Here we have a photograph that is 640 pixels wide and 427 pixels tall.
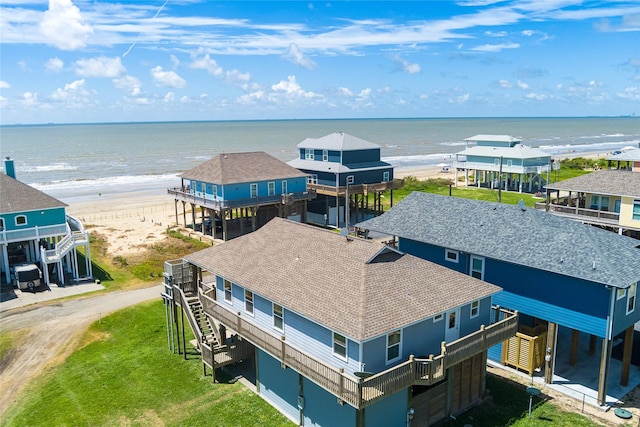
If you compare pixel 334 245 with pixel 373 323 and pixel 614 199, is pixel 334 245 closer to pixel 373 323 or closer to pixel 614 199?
pixel 373 323

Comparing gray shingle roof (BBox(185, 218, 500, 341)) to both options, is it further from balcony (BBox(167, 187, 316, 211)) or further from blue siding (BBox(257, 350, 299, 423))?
balcony (BBox(167, 187, 316, 211))

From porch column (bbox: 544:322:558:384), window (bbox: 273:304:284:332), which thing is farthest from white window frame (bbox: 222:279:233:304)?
porch column (bbox: 544:322:558:384)

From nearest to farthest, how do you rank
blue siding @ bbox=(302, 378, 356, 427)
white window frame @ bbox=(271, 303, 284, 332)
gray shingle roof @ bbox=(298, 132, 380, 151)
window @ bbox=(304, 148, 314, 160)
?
blue siding @ bbox=(302, 378, 356, 427) < white window frame @ bbox=(271, 303, 284, 332) < gray shingle roof @ bbox=(298, 132, 380, 151) < window @ bbox=(304, 148, 314, 160)

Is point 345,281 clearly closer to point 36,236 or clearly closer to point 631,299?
point 631,299

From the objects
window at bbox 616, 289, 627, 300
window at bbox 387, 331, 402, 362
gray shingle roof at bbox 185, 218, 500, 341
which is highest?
gray shingle roof at bbox 185, 218, 500, 341

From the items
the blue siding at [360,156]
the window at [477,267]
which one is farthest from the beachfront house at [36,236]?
the window at [477,267]

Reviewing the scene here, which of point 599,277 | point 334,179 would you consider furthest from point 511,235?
point 334,179
